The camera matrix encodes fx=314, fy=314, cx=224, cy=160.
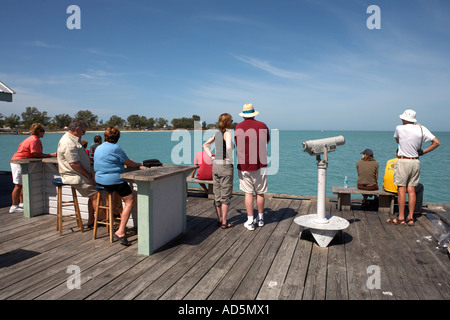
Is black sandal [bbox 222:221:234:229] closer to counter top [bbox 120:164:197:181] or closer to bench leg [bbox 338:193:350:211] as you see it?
counter top [bbox 120:164:197:181]

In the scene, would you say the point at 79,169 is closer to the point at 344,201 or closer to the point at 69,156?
the point at 69,156

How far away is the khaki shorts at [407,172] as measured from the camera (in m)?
4.57

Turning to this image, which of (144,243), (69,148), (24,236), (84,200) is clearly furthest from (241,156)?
(24,236)

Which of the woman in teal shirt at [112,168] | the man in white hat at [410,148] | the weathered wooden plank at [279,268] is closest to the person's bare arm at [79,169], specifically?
the woman in teal shirt at [112,168]

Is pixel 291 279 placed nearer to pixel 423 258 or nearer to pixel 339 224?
pixel 339 224

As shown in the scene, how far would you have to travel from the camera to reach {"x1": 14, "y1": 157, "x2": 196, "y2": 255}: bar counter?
11.4 feet

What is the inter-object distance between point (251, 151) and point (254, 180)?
0.43m

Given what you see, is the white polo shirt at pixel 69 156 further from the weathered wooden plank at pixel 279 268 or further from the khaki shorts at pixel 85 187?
the weathered wooden plank at pixel 279 268

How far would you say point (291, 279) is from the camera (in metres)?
2.96

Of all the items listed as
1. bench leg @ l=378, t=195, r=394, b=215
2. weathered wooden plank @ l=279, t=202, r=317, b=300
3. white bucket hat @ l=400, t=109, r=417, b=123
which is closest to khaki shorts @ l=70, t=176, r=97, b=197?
weathered wooden plank @ l=279, t=202, r=317, b=300

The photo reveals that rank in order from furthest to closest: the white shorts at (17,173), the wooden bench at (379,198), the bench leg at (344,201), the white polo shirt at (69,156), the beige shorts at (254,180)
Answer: the bench leg at (344,201)
the wooden bench at (379,198)
the white shorts at (17,173)
the beige shorts at (254,180)
the white polo shirt at (69,156)

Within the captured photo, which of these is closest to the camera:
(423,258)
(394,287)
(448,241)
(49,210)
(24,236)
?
(394,287)

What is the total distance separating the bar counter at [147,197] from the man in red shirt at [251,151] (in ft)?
2.35
